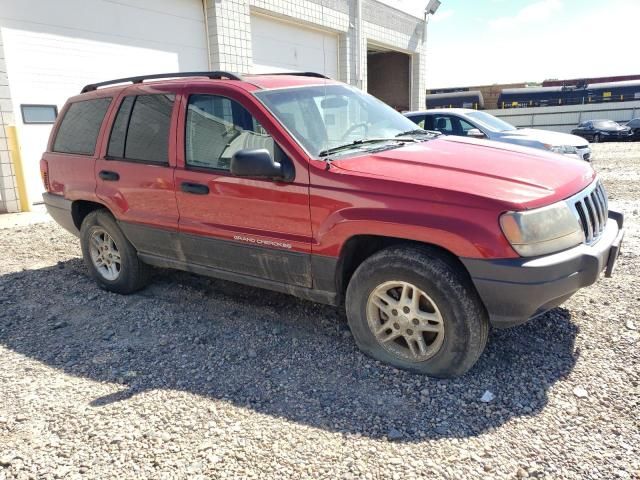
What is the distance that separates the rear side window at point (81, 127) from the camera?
15.1 feet

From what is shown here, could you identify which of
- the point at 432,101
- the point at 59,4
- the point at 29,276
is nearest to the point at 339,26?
the point at 59,4

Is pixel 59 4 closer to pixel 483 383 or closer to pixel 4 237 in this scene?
pixel 4 237

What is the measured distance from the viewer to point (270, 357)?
345cm

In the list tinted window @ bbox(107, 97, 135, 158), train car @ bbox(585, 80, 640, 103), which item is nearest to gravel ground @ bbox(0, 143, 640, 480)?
tinted window @ bbox(107, 97, 135, 158)

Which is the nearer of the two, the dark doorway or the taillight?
the taillight

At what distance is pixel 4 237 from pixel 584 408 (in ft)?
24.0

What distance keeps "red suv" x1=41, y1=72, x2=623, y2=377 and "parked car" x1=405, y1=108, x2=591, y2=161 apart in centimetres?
579

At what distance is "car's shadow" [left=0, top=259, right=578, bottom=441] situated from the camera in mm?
2789

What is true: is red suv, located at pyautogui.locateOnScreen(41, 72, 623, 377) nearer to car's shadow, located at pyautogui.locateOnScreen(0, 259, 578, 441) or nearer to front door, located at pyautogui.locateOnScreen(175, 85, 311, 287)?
front door, located at pyautogui.locateOnScreen(175, 85, 311, 287)

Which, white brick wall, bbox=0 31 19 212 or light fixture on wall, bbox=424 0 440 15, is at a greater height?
light fixture on wall, bbox=424 0 440 15

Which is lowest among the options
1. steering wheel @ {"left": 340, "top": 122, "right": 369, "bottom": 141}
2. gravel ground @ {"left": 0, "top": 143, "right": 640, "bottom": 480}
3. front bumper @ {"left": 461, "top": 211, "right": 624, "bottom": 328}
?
gravel ground @ {"left": 0, "top": 143, "right": 640, "bottom": 480}

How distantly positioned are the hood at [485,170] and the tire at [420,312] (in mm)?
442

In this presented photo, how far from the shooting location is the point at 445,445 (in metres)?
2.50

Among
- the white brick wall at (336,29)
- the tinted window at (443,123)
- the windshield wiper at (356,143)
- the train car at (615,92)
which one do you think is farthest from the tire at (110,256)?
the train car at (615,92)
